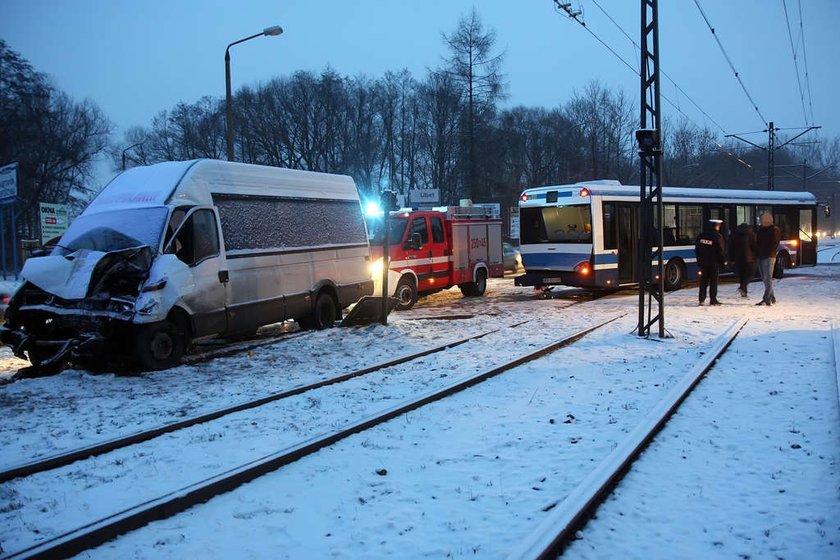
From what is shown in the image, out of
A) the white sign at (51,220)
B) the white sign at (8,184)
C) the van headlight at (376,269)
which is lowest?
the van headlight at (376,269)

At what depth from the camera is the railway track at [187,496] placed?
11.9 feet

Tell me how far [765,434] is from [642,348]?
4.04m

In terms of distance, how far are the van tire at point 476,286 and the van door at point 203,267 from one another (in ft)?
32.8

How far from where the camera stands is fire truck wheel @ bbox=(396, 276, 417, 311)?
15633 mm

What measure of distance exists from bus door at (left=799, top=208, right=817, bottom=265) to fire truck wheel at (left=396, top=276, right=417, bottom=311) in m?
15.8

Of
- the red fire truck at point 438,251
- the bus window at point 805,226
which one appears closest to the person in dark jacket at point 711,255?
the red fire truck at point 438,251

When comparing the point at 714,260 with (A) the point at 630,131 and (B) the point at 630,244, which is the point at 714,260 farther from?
(A) the point at 630,131

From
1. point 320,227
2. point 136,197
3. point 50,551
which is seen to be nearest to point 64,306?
point 136,197

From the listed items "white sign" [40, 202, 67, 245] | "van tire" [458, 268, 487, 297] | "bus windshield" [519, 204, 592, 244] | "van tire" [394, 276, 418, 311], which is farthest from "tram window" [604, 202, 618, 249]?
"white sign" [40, 202, 67, 245]

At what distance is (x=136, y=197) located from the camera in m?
9.38

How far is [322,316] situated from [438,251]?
5398mm

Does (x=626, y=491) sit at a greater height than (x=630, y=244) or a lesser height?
lesser

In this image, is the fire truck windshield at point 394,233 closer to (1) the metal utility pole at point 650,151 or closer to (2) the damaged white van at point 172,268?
(2) the damaged white van at point 172,268

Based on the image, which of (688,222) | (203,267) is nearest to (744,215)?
(688,222)
